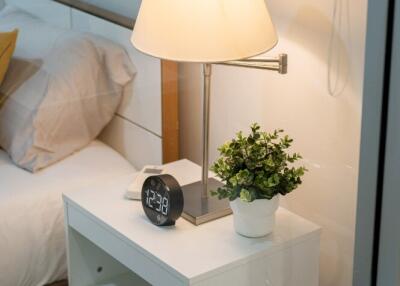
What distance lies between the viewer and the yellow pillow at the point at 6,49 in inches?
89.7

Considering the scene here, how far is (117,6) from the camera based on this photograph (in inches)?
89.0

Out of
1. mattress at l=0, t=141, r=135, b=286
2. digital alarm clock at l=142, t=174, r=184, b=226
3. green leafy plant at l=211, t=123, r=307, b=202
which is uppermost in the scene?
green leafy plant at l=211, t=123, r=307, b=202

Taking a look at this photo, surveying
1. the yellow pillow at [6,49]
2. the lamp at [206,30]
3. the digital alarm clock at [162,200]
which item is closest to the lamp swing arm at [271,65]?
the lamp at [206,30]

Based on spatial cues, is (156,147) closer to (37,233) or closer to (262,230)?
(37,233)

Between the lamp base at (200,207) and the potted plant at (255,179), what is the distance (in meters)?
0.11

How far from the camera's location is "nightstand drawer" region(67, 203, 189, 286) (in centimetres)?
156

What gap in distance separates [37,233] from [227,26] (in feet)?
2.84

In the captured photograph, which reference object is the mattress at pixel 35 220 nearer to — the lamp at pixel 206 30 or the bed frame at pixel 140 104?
the bed frame at pixel 140 104

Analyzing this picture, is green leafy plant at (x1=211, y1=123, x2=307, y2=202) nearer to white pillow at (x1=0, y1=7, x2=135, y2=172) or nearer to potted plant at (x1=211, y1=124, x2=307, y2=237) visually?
potted plant at (x1=211, y1=124, x2=307, y2=237)

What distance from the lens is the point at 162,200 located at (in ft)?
5.47

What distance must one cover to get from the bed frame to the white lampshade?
0.56m

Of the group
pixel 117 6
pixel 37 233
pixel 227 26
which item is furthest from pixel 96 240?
pixel 117 6

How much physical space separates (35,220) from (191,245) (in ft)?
2.01

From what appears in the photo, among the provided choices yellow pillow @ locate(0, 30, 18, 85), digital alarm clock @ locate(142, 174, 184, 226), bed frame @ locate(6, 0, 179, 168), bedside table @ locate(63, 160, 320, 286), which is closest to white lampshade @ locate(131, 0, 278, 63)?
digital alarm clock @ locate(142, 174, 184, 226)
